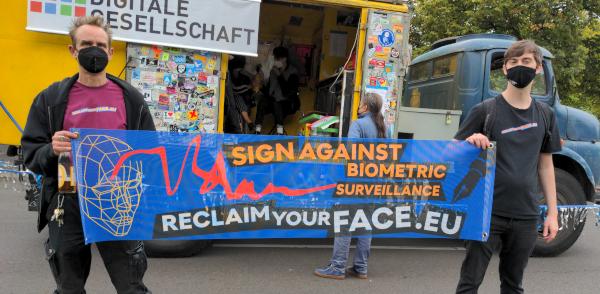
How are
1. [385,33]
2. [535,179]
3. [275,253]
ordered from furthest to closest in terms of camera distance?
[275,253], [385,33], [535,179]

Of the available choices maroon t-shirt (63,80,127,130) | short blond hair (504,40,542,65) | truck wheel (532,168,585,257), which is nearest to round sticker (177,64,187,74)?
maroon t-shirt (63,80,127,130)

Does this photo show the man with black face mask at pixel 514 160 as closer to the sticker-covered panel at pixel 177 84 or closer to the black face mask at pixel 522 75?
the black face mask at pixel 522 75

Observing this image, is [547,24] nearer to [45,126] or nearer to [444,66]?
[444,66]

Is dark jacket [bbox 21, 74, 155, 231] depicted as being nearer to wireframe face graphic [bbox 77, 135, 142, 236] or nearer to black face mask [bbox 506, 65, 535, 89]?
wireframe face graphic [bbox 77, 135, 142, 236]

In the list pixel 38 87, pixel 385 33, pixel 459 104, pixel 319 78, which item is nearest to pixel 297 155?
pixel 385 33

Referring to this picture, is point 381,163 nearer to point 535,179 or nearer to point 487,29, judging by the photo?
point 535,179

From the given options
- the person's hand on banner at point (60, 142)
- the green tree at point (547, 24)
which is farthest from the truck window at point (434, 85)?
the green tree at point (547, 24)

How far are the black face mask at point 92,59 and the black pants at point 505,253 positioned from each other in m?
2.36

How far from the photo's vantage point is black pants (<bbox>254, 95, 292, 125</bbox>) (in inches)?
275

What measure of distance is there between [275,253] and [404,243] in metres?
1.77

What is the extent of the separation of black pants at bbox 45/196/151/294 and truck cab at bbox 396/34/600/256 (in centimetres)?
357

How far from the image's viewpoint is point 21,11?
4301 mm

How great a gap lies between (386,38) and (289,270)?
2531 millimetres

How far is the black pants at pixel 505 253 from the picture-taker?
2.85 metres
